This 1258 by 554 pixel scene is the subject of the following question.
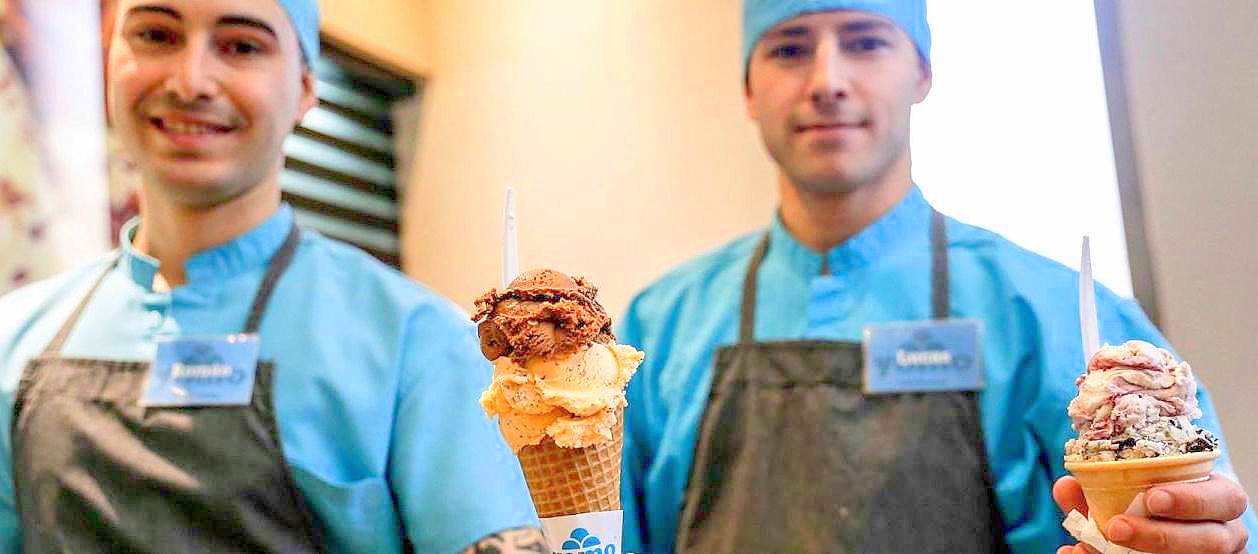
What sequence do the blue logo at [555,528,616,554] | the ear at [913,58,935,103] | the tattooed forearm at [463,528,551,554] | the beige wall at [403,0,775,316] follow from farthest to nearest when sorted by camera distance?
1. the beige wall at [403,0,775,316]
2. the ear at [913,58,935,103]
3. the tattooed forearm at [463,528,551,554]
4. the blue logo at [555,528,616,554]

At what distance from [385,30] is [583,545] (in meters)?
2.69

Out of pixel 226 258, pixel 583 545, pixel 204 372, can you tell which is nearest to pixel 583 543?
pixel 583 545

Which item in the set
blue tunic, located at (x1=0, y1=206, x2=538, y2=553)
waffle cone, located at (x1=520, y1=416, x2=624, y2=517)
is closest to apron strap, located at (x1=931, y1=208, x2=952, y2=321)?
blue tunic, located at (x1=0, y1=206, x2=538, y2=553)

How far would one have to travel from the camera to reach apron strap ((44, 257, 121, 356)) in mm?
2070

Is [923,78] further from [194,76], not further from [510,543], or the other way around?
[194,76]

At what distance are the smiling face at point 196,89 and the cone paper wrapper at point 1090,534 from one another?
1.60 metres

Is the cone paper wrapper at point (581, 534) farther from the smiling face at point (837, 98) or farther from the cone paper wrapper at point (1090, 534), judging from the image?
the smiling face at point (837, 98)

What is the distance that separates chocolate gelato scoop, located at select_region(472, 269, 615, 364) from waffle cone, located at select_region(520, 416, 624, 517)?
0.39ft

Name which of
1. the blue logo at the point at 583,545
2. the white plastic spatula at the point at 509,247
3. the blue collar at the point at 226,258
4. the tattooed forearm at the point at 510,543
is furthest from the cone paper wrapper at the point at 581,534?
the blue collar at the point at 226,258

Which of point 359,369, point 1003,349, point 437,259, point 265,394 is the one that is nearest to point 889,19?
point 1003,349

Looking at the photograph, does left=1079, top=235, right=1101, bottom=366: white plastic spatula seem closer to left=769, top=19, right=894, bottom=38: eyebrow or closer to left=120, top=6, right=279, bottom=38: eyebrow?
left=769, top=19, right=894, bottom=38: eyebrow

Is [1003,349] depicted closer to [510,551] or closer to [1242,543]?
[1242,543]

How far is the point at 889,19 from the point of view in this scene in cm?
215

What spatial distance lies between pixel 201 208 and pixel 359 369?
0.50 metres
